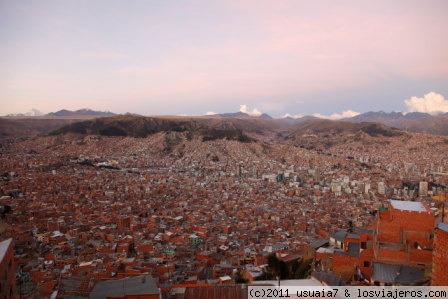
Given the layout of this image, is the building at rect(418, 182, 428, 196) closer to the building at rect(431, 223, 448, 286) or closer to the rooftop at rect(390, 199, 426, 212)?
the rooftop at rect(390, 199, 426, 212)

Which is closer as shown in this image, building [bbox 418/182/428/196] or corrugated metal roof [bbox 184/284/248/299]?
corrugated metal roof [bbox 184/284/248/299]

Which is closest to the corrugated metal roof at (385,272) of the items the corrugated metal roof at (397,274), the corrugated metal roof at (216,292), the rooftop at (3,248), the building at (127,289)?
the corrugated metal roof at (397,274)

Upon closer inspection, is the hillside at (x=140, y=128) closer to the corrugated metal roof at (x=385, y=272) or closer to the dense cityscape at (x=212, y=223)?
the dense cityscape at (x=212, y=223)

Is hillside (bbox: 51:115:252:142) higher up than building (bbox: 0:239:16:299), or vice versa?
hillside (bbox: 51:115:252:142)

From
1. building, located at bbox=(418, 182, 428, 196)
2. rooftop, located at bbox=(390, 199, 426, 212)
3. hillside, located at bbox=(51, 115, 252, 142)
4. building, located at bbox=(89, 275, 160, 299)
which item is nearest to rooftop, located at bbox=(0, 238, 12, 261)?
building, located at bbox=(89, 275, 160, 299)

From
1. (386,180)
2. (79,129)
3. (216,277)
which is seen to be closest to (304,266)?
(216,277)

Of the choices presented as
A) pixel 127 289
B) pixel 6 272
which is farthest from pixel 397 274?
pixel 6 272

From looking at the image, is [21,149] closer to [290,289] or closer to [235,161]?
[235,161]
